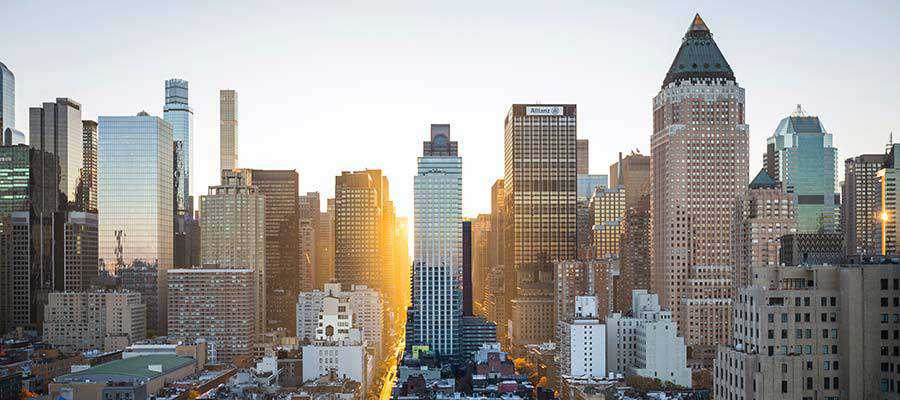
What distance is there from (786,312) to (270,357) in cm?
11301

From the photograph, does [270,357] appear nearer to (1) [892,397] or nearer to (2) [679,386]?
(2) [679,386]

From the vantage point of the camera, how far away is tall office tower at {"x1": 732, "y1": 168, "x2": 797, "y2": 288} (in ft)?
581

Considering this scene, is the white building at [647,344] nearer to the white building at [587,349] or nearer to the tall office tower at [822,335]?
the white building at [587,349]

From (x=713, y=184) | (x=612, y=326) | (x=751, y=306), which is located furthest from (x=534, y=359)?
(x=751, y=306)

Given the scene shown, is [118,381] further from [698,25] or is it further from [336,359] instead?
[698,25]

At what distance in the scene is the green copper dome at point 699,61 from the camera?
190625 mm

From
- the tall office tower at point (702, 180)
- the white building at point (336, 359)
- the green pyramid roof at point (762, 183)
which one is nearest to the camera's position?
the white building at point (336, 359)

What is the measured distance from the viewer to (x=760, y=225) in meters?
178

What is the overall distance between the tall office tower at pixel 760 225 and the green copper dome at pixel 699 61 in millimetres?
24035

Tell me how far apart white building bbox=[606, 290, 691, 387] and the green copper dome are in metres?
47.1

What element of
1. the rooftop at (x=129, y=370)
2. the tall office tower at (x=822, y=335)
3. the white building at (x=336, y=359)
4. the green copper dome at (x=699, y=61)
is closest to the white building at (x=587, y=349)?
the white building at (x=336, y=359)

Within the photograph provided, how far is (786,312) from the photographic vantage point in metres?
66.9

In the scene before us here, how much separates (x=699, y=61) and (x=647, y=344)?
215 ft

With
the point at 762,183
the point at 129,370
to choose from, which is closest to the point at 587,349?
the point at 762,183
